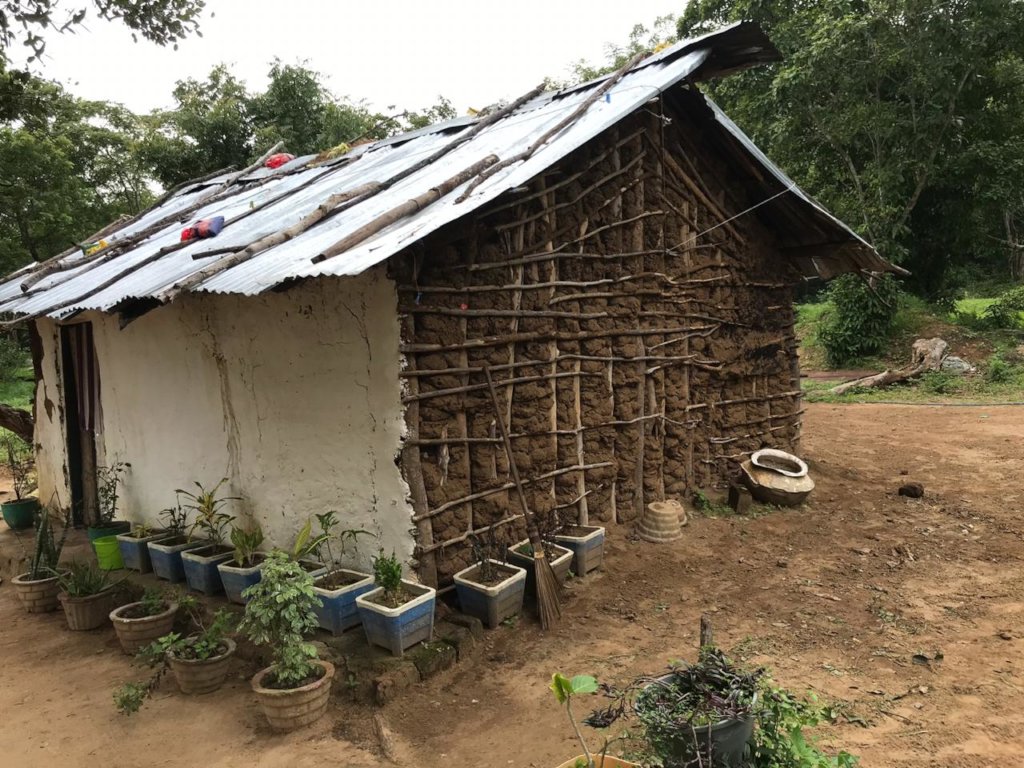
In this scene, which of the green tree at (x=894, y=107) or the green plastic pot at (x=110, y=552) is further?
the green tree at (x=894, y=107)

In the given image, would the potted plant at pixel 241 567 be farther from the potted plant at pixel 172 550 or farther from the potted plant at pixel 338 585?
the potted plant at pixel 172 550

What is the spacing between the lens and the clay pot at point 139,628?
4.96 m

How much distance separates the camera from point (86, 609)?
5.55 metres

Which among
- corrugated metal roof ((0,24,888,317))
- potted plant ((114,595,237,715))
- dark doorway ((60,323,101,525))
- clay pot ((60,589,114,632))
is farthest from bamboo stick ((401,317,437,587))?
dark doorway ((60,323,101,525))

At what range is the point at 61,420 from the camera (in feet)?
26.4

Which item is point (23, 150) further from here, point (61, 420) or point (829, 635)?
point (829, 635)

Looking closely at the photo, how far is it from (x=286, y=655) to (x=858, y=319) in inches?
693

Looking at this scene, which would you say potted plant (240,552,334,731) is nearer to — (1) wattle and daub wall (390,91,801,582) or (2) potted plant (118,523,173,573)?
(1) wattle and daub wall (390,91,801,582)

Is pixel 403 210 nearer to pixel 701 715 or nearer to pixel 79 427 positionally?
pixel 701 715

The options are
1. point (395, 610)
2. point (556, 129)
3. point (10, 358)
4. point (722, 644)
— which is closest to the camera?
point (395, 610)

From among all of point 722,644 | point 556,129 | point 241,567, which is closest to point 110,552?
point 241,567

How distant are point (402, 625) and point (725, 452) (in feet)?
15.6

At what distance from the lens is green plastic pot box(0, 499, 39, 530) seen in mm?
8172

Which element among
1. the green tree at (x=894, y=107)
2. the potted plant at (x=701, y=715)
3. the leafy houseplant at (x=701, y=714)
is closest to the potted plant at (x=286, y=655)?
the potted plant at (x=701, y=715)
